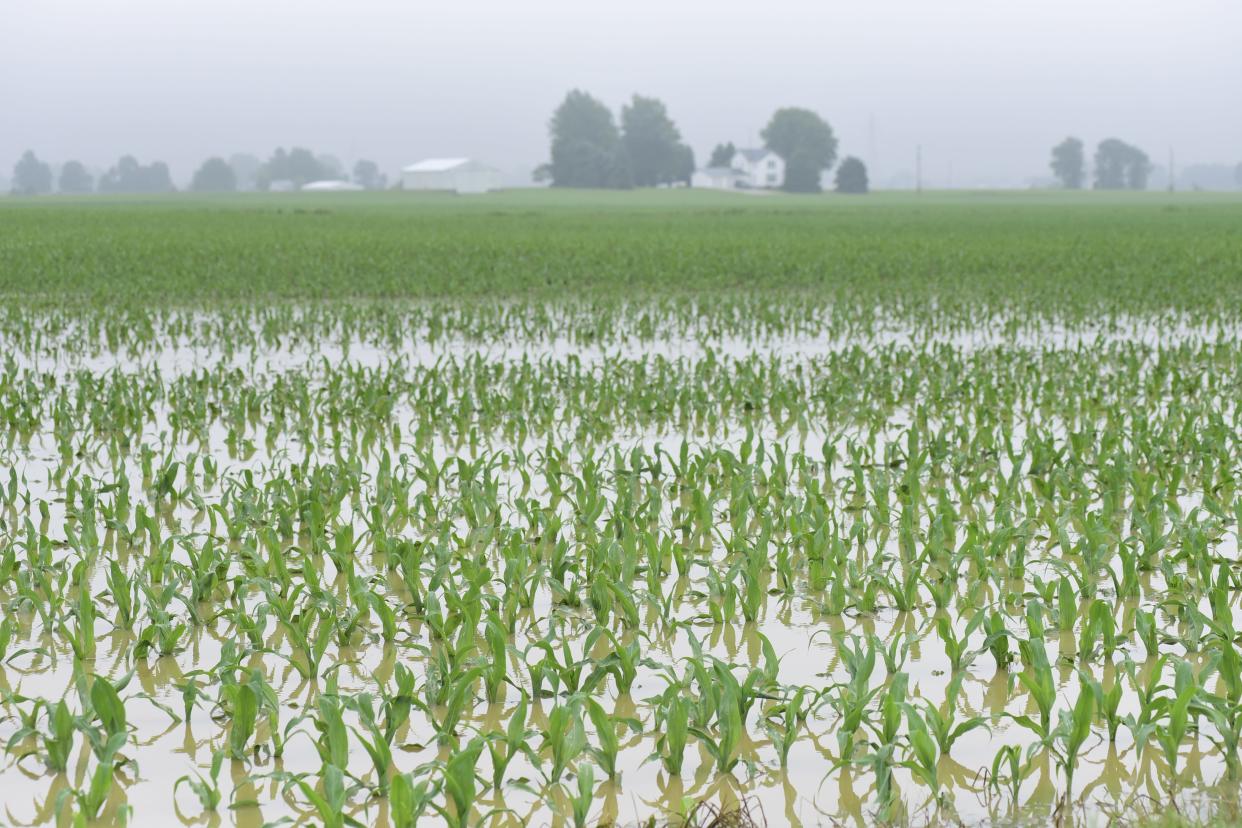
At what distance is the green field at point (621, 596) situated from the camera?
4020 mm

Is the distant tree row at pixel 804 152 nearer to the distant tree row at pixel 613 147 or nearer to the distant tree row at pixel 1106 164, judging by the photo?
the distant tree row at pixel 613 147

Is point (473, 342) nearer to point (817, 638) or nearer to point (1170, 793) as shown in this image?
point (817, 638)

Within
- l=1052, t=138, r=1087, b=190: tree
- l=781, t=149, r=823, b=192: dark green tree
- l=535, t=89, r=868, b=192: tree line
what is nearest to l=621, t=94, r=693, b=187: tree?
l=535, t=89, r=868, b=192: tree line

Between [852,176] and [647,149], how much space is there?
23.0 meters

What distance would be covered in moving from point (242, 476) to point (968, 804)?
236 inches

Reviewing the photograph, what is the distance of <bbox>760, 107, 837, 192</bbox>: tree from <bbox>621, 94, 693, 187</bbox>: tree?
11272 mm

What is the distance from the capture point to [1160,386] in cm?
1225

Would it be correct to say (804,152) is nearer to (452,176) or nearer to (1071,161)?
(452,176)

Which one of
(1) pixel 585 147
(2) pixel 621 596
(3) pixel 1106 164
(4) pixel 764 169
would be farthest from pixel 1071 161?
(2) pixel 621 596

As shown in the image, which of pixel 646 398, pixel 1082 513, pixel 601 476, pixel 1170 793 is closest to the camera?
pixel 1170 793

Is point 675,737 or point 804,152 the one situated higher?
point 804,152

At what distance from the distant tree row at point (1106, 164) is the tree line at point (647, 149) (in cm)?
4809


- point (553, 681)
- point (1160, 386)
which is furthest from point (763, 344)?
point (553, 681)

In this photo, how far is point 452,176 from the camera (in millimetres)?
125375
